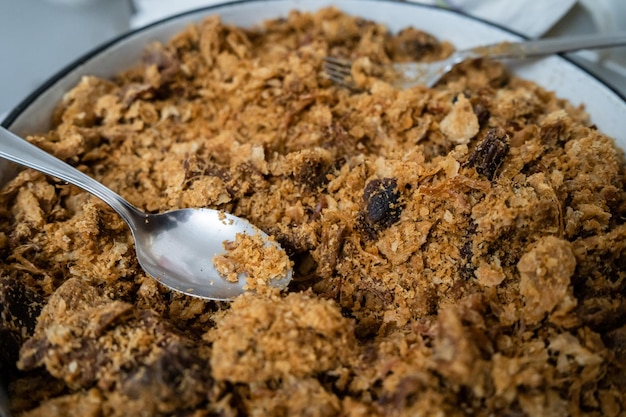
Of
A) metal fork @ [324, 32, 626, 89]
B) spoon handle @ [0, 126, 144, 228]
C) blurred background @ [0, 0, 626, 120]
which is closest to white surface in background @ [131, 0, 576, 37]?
blurred background @ [0, 0, 626, 120]

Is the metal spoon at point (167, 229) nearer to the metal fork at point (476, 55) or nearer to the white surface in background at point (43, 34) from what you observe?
the metal fork at point (476, 55)

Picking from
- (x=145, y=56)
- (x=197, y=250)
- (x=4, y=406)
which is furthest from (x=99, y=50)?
(x=4, y=406)

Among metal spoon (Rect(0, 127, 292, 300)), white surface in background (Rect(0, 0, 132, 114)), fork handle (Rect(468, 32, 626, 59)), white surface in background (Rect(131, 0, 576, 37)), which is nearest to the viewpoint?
metal spoon (Rect(0, 127, 292, 300))

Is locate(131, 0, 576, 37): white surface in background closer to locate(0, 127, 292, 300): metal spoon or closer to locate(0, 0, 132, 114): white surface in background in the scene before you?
locate(0, 0, 132, 114): white surface in background

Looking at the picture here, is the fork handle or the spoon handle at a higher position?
the fork handle

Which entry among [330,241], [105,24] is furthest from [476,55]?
[105,24]

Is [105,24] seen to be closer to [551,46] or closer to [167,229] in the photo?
[167,229]

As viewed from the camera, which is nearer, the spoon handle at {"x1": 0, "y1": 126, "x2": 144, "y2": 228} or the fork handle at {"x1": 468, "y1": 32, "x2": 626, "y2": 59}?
the spoon handle at {"x1": 0, "y1": 126, "x2": 144, "y2": 228}

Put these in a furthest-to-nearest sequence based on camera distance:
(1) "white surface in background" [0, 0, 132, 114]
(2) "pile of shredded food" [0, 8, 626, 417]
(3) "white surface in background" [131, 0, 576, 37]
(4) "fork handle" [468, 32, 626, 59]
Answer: (1) "white surface in background" [0, 0, 132, 114] < (3) "white surface in background" [131, 0, 576, 37] < (4) "fork handle" [468, 32, 626, 59] < (2) "pile of shredded food" [0, 8, 626, 417]

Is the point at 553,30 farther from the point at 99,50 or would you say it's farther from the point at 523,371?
the point at 99,50
